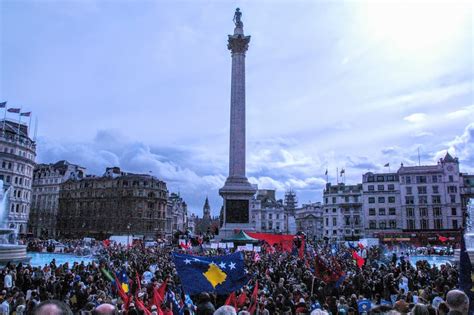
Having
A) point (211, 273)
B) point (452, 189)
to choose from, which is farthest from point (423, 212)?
point (211, 273)

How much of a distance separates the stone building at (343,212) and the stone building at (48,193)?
71.6 meters

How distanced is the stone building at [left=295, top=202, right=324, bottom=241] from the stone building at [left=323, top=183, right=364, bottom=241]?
110ft

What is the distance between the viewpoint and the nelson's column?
53.6 metres

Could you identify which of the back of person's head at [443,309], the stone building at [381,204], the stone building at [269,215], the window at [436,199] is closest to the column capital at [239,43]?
the stone building at [381,204]

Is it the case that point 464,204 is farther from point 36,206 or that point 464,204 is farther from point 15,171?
point 36,206

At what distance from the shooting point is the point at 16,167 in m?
84.6

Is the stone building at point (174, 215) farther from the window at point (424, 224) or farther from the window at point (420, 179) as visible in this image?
the window at point (420, 179)

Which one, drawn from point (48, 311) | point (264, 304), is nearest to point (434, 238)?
point (264, 304)

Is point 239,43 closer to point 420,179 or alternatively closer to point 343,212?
point 420,179

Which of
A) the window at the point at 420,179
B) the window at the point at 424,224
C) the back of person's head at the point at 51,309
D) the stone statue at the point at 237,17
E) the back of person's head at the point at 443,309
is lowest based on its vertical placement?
the back of person's head at the point at 443,309

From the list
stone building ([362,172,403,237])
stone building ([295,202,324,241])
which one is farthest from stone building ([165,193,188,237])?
stone building ([362,172,403,237])

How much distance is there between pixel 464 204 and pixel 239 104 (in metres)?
60.2

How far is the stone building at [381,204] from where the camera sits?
307ft

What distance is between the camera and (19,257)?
1297 inches
